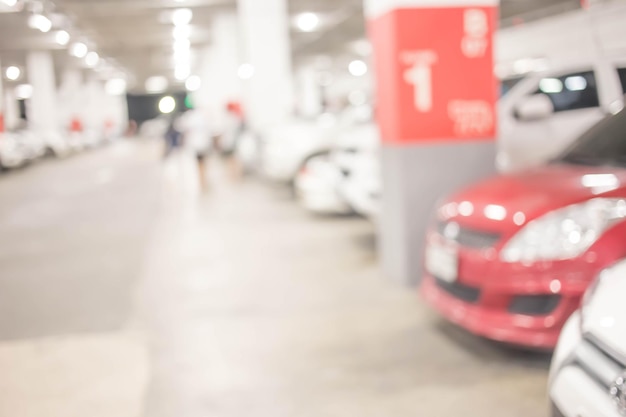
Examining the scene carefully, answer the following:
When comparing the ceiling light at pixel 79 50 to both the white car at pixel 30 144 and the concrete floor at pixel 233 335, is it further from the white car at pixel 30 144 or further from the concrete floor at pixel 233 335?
the concrete floor at pixel 233 335

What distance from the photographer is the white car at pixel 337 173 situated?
7.70 meters

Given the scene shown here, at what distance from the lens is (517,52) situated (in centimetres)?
700

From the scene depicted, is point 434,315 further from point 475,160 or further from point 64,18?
point 64,18

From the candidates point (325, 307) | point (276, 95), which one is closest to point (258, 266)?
point (325, 307)

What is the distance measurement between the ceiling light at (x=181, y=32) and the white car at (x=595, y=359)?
80.1 feet

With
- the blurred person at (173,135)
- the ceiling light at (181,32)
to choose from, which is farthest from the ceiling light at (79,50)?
the blurred person at (173,135)

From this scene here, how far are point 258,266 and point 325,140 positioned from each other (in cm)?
426

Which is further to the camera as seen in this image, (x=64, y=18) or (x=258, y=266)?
(x=64, y=18)

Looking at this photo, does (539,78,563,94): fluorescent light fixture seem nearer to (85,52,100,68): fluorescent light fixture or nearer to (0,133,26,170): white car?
(0,133,26,170): white car

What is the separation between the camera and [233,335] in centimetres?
462

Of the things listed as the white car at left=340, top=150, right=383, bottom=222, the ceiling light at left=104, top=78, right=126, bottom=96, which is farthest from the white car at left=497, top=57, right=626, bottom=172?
the ceiling light at left=104, top=78, right=126, bottom=96

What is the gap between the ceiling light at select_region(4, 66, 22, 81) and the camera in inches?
363

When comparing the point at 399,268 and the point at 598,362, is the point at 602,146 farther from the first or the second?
the point at 598,362

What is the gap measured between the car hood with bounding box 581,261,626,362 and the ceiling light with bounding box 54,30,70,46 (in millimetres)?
21315
